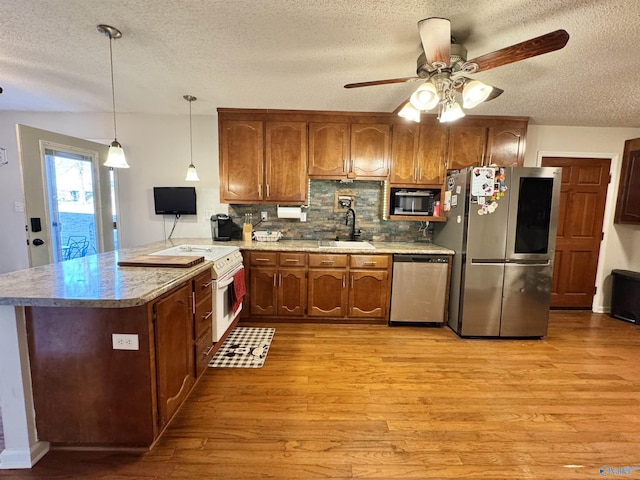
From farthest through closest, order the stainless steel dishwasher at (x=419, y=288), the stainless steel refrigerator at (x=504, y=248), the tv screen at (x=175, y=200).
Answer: the tv screen at (x=175, y=200) → the stainless steel dishwasher at (x=419, y=288) → the stainless steel refrigerator at (x=504, y=248)

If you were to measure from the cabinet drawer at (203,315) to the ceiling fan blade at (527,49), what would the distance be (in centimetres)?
229

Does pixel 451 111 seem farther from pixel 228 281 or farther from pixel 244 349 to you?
pixel 244 349

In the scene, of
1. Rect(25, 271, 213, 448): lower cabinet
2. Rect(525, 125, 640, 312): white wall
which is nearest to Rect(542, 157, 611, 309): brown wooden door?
Rect(525, 125, 640, 312): white wall

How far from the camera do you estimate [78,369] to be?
1448 millimetres

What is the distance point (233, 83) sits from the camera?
8.31 ft

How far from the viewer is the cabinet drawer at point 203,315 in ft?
6.53

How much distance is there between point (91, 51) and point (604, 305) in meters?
6.06

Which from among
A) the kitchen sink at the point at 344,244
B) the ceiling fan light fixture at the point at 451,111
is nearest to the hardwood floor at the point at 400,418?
the kitchen sink at the point at 344,244

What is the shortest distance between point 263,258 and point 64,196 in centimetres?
215

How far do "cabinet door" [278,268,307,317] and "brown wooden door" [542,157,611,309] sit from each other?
11.0 feet

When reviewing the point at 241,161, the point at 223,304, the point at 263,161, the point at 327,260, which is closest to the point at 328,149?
the point at 263,161

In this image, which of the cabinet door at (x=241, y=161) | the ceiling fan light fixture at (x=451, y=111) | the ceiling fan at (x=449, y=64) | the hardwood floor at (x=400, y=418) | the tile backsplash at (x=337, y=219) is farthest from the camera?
the tile backsplash at (x=337, y=219)

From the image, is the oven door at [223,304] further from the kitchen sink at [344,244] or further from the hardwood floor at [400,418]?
the kitchen sink at [344,244]

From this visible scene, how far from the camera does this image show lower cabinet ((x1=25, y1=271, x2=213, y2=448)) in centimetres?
142
